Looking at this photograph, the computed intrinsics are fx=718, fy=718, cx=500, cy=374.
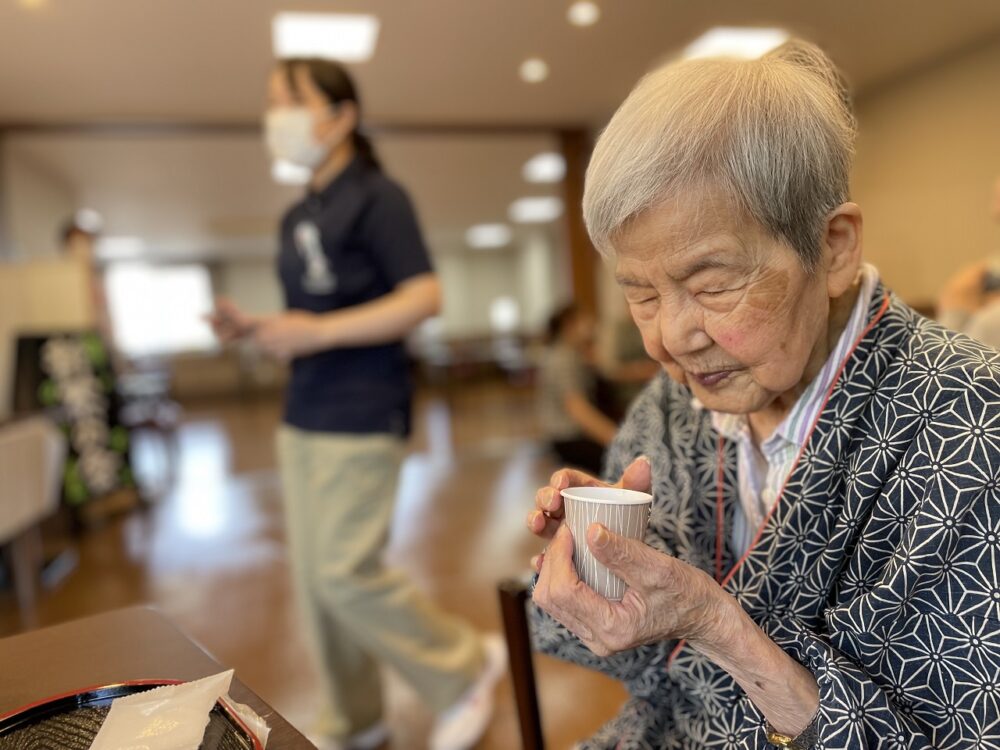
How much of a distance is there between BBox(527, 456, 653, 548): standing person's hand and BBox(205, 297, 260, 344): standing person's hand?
1.06 m

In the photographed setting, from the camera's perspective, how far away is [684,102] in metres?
0.63

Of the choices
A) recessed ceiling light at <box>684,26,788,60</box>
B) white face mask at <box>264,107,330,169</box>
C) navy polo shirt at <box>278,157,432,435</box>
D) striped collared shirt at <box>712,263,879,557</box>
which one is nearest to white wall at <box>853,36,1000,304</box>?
recessed ceiling light at <box>684,26,788,60</box>

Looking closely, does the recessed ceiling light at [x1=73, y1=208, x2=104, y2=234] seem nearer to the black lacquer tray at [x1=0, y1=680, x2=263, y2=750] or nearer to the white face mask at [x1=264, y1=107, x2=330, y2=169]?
the white face mask at [x1=264, y1=107, x2=330, y2=169]

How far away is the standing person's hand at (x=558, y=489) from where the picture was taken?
27.0 inches

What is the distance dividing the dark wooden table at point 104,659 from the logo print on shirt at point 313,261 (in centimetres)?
94

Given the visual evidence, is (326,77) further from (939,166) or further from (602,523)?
(939,166)

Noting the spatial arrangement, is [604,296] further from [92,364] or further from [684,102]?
[684,102]

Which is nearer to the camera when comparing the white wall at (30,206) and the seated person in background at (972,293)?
the seated person in background at (972,293)

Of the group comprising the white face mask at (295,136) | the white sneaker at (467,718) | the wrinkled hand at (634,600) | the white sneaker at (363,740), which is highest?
the white face mask at (295,136)

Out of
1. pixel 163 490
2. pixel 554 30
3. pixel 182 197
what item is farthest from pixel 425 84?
pixel 182 197

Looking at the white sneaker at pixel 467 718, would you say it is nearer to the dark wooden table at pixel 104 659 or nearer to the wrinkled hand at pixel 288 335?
the wrinkled hand at pixel 288 335

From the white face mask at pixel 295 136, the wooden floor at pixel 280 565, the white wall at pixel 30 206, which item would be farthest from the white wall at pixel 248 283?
the white face mask at pixel 295 136

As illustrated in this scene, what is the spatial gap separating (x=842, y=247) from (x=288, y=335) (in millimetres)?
1164

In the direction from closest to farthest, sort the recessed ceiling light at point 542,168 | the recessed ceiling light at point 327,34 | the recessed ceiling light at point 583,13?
the recessed ceiling light at point 327,34, the recessed ceiling light at point 583,13, the recessed ceiling light at point 542,168
